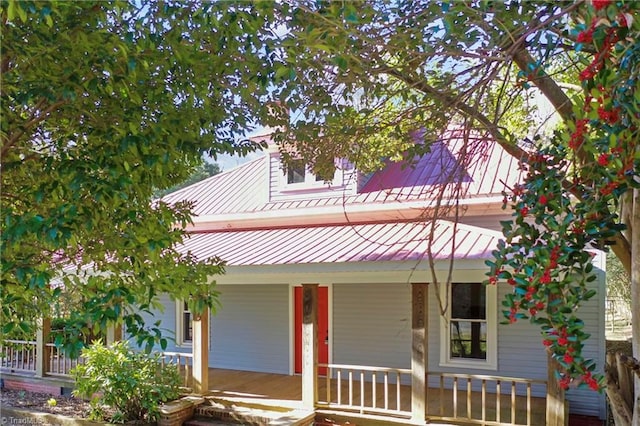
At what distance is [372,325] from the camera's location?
10.6 m

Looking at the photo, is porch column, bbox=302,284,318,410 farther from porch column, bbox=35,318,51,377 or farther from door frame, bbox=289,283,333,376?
porch column, bbox=35,318,51,377

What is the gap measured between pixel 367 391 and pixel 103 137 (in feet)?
26.3

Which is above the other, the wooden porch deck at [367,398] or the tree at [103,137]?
the tree at [103,137]

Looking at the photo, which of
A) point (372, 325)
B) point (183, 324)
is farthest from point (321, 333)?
point (183, 324)

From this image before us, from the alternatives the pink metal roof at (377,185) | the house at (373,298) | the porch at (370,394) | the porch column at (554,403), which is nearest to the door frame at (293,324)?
the house at (373,298)

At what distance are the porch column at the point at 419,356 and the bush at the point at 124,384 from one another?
14.2 feet

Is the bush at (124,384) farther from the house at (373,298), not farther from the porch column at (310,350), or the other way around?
the porch column at (310,350)

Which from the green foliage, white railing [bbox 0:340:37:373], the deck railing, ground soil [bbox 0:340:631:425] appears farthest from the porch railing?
the green foliage

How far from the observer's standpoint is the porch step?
7.83 metres

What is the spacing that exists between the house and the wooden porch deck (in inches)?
3.1

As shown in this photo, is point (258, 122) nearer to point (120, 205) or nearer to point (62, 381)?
point (120, 205)

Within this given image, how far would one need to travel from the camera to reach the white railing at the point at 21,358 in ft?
38.1

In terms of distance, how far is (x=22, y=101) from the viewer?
10.4ft

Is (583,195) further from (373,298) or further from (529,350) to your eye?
(373,298)
